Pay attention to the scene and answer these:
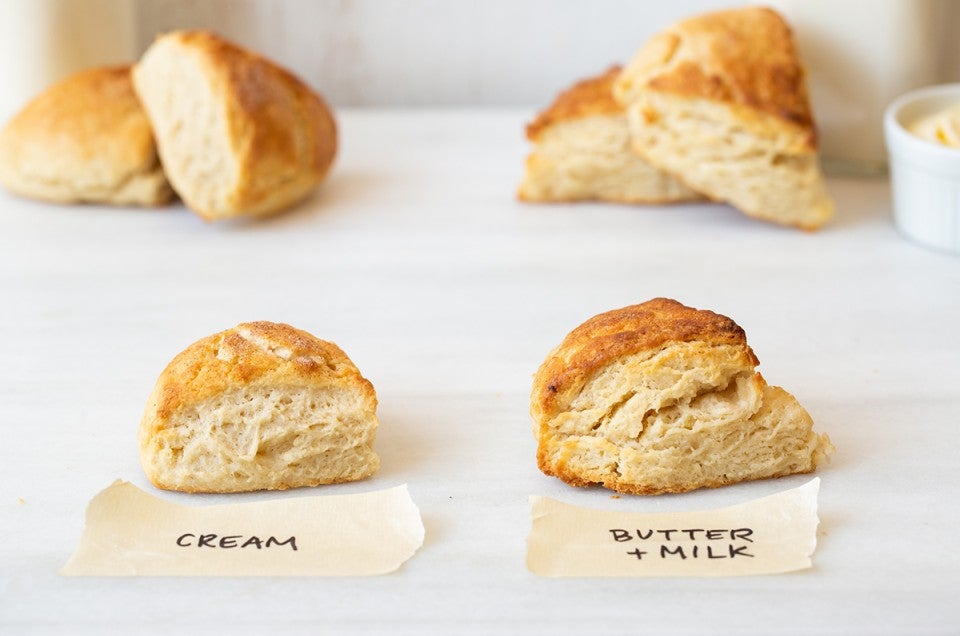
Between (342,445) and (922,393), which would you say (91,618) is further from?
(922,393)

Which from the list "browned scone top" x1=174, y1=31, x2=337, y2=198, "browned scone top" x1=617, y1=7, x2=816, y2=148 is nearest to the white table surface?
"browned scone top" x1=174, y1=31, x2=337, y2=198

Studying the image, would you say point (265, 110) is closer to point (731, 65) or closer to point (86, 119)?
point (86, 119)

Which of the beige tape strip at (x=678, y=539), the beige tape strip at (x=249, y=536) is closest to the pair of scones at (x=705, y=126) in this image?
the beige tape strip at (x=678, y=539)

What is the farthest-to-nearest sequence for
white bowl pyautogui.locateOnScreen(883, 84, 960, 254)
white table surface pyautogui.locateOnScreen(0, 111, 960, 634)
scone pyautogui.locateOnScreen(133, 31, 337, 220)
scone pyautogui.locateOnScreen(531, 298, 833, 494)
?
scone pyautogui.locateOnScreen(133, 31, 337, 220) < white bowl pyautogui.locateOnScreen(883, 84, 960, 254) < scone pyautogui.locateOnScreen(531, 298, 833, 494) < white table surface pyautogui.locateOnScreen(0, 111, 960, 634)

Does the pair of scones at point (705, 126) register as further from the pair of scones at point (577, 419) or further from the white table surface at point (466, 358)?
the pair of scones at point (577, 419)

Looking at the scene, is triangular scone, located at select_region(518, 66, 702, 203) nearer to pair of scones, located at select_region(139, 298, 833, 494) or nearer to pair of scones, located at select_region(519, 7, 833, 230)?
pair of scones, located at select_region(519, 7, 833, 230)

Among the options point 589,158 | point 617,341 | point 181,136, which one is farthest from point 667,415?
point 181,136
